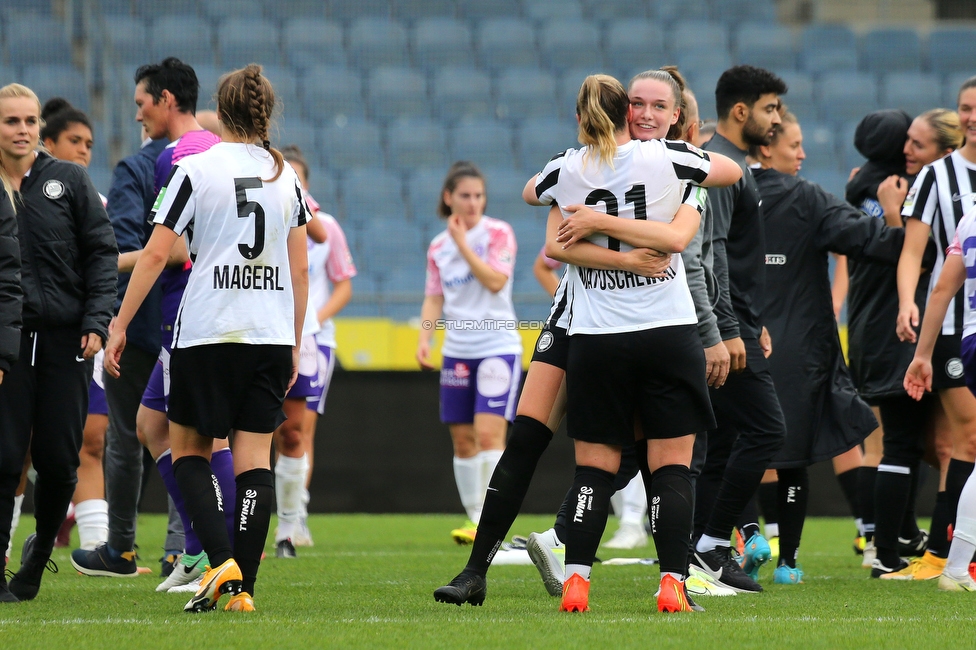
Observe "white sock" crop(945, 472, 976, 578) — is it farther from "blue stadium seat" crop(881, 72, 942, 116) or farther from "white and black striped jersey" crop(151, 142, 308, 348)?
"blue stadium seat" crop(881, 72, 942, 116)

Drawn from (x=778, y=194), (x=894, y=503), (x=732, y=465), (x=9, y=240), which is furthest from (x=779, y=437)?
(x=9, y=240)

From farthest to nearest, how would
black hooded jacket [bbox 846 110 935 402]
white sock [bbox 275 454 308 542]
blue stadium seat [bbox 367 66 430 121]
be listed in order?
1. blue stadium seat [bbox 367 66 430 121]
2. white sock [bbox 275 454 308 542]
3. black hooded jacket [bbox 846 110 935 402]

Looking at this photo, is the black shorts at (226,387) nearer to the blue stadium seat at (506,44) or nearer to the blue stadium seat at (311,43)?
the blue stadium seat at (311,43)

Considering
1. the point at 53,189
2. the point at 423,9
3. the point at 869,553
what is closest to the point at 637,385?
the point at 53,189

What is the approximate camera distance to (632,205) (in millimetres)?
3934

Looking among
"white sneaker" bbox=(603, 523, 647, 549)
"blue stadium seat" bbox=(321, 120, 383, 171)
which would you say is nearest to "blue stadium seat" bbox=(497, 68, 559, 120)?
"blue stadium seat" bbox=(321, 120, 383, 171)

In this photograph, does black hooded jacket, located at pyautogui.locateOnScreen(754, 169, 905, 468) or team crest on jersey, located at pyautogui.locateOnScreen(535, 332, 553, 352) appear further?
black hooded jacket, located at pyautogui.locateOnScreen(754, 169, 905, 468)

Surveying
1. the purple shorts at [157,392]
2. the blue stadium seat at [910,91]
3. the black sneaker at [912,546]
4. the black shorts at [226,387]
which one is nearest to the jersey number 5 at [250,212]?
the black shorts at [226,387]

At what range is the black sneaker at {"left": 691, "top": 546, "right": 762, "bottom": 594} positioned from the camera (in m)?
4.94

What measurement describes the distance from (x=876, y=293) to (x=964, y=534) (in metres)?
1.53

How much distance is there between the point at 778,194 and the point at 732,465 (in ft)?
4.41

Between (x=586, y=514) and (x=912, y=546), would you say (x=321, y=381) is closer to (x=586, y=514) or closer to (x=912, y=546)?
(x=912, y=546)

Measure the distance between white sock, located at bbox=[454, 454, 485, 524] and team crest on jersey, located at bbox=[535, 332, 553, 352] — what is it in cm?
321

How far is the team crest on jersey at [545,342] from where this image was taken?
166 inches
